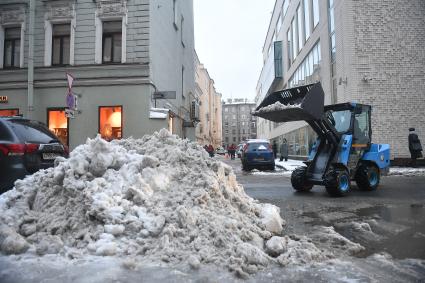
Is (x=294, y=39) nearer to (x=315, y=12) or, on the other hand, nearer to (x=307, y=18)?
(x=307, y=18)

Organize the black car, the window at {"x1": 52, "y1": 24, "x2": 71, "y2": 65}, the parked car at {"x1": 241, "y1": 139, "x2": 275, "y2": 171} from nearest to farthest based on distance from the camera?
1. the black car
2. the window at {"x1": 52, "y1": 24, "x2": 71, "y2": 65}
3. the parked car at {"x1": 241, "y1": 139, "x2": 275, "y2": 171}

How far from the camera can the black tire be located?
9.47 meters

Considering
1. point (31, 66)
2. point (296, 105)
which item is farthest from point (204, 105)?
point (296, 105)

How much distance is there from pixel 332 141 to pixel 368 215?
308 cm

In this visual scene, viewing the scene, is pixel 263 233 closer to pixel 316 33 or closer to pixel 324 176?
pixel 324 176

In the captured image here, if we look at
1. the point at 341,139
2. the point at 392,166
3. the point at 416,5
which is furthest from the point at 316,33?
the point at 341,139

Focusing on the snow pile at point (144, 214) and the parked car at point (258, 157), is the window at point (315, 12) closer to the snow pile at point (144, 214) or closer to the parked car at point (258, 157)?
the parked car at point (258, 157)

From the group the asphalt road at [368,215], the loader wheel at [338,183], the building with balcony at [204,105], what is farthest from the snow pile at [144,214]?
the building with balcony at [204,105]

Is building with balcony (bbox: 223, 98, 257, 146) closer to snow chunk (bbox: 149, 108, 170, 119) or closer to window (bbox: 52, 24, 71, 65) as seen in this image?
window (bbox: 52, 24, 71, 65)

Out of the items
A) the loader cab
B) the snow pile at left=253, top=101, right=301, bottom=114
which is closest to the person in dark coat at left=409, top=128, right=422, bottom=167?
the loader cab

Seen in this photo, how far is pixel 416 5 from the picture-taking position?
1653cm

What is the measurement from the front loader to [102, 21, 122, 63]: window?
10.7 m

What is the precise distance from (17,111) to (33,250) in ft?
51.9

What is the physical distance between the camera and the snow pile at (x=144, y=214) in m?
3.61
